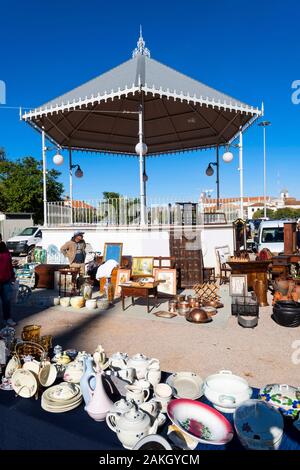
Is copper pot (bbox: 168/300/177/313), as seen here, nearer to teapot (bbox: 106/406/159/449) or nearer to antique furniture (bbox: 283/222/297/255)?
teapot (bbox: 106/406/159/449)

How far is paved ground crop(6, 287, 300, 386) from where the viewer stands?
4.34 metres

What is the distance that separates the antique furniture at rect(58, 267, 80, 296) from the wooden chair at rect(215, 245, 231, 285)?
4693mm

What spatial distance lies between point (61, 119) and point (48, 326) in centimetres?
971

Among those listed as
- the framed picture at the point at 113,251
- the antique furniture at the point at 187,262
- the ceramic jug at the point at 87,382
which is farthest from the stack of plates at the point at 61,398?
the framed picture at the point at 113,251

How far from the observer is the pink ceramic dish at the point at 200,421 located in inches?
76.9

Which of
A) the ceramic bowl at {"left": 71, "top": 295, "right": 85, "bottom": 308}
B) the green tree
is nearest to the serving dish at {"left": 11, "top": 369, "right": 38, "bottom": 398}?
the ceramic bowl at {"left": 71, "top": 295, "right": 85, "bottom": 308}

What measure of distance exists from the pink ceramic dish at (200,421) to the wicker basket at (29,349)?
1480 millimetres

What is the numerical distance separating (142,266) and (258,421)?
24.5 feet

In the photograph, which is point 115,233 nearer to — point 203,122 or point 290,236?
point 290,236

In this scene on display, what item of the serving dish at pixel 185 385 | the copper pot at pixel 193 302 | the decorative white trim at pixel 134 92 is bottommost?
the copper pot at pixel 193 302

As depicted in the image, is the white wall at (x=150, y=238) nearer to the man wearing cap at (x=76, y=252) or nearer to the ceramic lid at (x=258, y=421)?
the man wearing cap at (x=76, y=252)

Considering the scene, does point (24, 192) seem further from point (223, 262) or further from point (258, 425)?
point (258, 425)

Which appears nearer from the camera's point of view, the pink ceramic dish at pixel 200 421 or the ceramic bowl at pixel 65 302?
the pink ceramic dish at pixel 200 421
